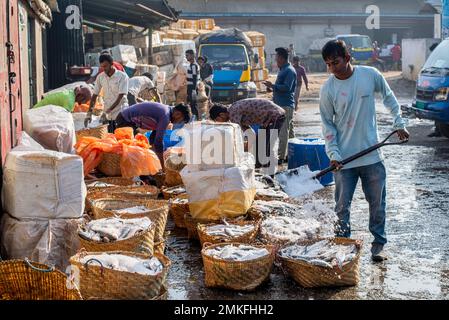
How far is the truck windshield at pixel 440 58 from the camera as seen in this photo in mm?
16031

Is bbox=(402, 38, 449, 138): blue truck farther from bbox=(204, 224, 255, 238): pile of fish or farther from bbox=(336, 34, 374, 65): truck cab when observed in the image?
bbox=(336, 34, 374, 65): truck cab

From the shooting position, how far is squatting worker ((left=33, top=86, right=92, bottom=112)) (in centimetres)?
1043

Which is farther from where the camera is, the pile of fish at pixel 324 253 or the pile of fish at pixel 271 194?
the pile of fish at pixel 271 194

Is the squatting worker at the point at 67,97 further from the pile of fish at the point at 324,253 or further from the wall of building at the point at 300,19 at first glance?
the wall of building at the point at 300,19

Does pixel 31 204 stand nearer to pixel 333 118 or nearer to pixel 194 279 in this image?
pixel 194 279

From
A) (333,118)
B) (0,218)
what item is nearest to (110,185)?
(0,218)

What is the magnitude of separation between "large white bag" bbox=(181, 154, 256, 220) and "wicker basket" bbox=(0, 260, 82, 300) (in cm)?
274

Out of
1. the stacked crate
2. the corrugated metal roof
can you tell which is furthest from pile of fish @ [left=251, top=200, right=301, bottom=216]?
the stacked crate

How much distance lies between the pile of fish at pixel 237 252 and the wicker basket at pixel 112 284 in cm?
86

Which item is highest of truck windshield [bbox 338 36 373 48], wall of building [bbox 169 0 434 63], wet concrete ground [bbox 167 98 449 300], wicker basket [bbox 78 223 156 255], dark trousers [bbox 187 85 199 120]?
wall of building [bbox 169 0 434 63]

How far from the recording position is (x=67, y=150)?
8.30 meters

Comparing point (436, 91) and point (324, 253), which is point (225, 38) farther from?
point (324, 253)

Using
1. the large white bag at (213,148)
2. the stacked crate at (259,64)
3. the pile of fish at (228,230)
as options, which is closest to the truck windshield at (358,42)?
the stacked crate at (259,64)

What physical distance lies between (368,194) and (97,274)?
2.86 meters
